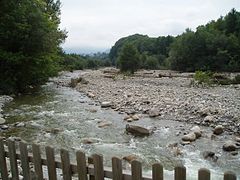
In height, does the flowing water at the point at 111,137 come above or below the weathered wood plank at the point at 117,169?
below

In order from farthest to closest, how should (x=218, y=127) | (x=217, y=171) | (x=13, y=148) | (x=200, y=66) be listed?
(x=200, y=66)
(x=218, y=127)
(x=217, y=171)
(x=13, y=148)

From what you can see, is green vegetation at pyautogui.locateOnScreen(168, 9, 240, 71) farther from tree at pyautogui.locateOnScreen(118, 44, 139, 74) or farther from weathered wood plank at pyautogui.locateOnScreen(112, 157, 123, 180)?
weathered wood plank at pyautogui.locateOnScreen(112, 157, 123, 180)

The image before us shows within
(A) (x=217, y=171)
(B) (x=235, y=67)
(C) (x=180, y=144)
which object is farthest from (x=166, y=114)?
(B) (x=235, y=67)

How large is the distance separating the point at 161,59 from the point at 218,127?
2512 inches

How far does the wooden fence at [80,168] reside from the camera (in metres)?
2.69

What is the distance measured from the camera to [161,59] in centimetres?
7225

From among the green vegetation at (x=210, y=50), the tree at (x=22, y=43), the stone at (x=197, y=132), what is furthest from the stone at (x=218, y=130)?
the green vegetation at (x=210, y=50)

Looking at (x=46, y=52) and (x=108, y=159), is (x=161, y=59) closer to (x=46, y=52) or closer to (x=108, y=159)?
(x=46, y=52)

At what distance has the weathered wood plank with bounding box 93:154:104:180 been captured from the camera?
301cm

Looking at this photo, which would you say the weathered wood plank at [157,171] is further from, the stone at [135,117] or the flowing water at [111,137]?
the stone at [135,117]

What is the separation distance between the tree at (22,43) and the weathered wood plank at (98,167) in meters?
15.4

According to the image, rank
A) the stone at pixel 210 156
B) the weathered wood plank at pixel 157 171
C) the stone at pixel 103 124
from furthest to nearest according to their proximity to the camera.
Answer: the stone at pixel 103 124
the stone at pixel 210 156
the weathered wood plank at pixel 157 171

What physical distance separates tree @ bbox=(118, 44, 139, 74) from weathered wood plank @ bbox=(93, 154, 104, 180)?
4302cm

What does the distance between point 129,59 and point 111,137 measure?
122 ft
